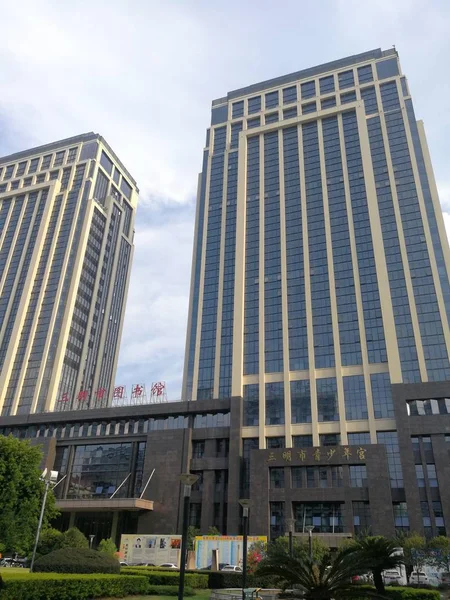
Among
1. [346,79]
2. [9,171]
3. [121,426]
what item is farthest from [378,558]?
[9,171]

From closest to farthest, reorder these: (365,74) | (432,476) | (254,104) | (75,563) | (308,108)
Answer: (75,563)
(432,476)
(365,74)
(308,108)
(254,104)

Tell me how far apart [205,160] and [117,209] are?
32.6 m

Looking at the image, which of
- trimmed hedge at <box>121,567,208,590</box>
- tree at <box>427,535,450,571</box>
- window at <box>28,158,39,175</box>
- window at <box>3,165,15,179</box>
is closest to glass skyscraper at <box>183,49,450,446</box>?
tree at <box>427,535,450,571</box>

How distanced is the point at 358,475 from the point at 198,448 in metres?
20.2

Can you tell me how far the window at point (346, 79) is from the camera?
90188 millimetres

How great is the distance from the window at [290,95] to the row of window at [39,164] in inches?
2002

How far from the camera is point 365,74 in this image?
90.3 m

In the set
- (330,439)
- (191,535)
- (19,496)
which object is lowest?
(191,535)

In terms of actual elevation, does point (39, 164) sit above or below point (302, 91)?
above

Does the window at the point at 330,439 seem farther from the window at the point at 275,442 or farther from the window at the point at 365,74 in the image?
the window at the point at 365,74

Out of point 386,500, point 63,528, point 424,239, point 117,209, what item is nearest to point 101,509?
point 63,528

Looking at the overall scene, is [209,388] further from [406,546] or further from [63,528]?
[406,546]

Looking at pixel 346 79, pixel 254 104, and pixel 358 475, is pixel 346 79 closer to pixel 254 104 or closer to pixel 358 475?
pixel 254 104

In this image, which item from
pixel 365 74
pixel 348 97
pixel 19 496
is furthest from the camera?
pixel 365 74
